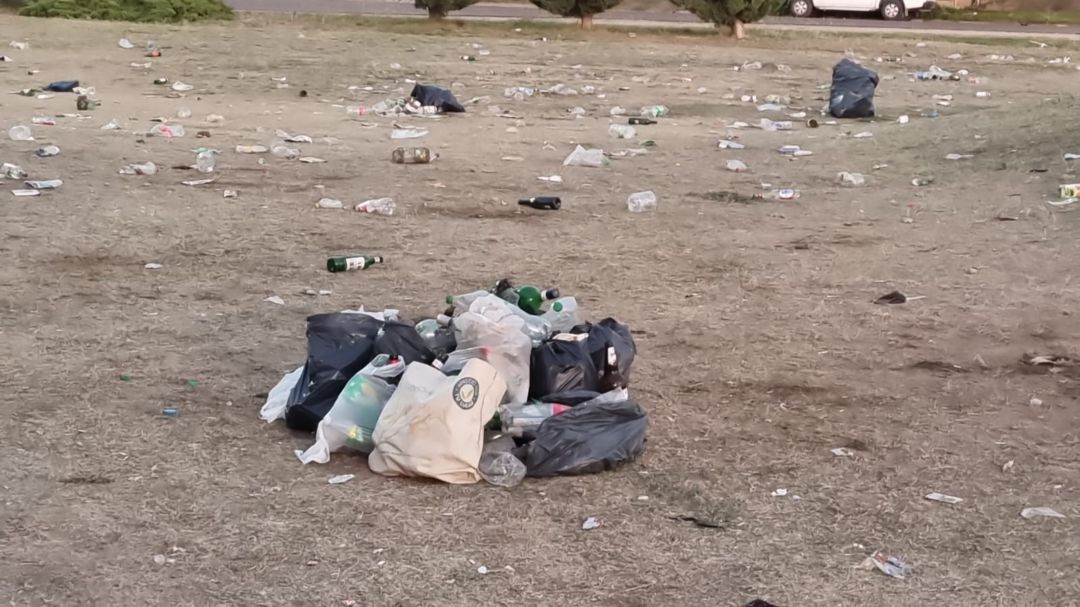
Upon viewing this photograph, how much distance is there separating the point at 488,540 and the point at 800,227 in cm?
412

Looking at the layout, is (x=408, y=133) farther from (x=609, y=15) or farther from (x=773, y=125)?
(x=609, y=15)

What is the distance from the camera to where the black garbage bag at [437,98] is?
36.4 ft

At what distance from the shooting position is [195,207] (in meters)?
6.93

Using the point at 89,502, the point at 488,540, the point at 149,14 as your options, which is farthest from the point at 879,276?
the point at 149,14

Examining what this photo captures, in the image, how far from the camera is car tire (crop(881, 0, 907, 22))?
991 inches

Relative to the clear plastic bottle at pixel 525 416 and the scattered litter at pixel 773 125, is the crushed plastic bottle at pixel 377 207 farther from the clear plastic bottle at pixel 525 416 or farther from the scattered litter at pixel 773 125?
the scattered litter at pixel 773 125

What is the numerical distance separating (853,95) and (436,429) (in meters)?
8.71

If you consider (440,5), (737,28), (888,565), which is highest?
(440,5)

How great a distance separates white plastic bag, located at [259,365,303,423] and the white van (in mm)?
23049

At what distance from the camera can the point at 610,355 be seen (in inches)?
152

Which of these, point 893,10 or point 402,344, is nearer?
point 402,344

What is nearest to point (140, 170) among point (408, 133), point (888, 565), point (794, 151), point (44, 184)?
point (44, 184)

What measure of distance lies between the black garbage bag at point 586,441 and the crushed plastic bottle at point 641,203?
11.9ft

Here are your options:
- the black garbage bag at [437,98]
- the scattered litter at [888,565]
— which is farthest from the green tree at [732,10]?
the scattered litter at [888,565]
